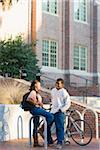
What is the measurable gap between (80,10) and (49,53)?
5301 mm

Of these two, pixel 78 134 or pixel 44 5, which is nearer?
pixel 78 134

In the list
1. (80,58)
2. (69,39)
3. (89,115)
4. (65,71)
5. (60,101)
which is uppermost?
(69,39)

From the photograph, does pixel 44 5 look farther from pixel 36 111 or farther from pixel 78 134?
pixel 36 111

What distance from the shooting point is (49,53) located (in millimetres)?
31688

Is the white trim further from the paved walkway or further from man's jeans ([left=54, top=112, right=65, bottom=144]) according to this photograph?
man's jeans ([left=54, top=112, right=65, bottom=144])

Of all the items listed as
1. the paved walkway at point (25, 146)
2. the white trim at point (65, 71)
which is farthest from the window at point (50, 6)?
the paved walkway at point (25, 146)

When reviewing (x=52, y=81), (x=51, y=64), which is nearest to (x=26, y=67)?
(x=52, y=81)

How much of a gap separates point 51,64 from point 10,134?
18059 mm

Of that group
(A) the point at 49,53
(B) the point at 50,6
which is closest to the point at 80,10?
(B) the point at 50,6

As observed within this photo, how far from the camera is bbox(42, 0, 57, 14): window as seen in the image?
31.8 m

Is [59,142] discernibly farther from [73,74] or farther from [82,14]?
[82,14]

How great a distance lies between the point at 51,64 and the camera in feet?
104

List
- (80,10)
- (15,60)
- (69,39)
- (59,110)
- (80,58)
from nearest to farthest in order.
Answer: (59,110)
(15,60)
(69,39)
(80,58)
(80,10)

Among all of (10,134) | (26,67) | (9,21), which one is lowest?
(10,134)
